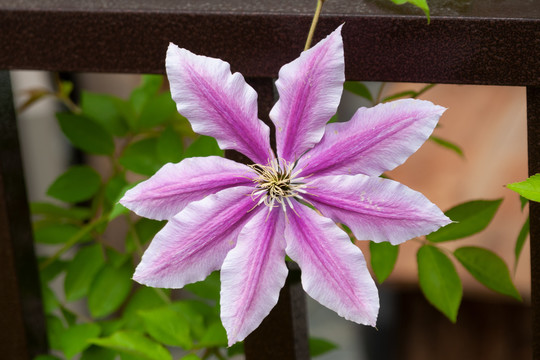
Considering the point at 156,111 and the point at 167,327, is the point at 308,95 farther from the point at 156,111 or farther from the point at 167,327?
the point at 156,111

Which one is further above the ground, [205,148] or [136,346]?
[205,148]

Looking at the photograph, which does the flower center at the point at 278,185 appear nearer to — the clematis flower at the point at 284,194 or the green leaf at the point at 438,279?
the clematis flower at the point at 284,194

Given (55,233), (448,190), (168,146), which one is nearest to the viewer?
(168,146)

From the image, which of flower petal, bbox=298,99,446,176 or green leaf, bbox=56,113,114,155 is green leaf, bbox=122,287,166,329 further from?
flower petal, bbox=298,99,446,176

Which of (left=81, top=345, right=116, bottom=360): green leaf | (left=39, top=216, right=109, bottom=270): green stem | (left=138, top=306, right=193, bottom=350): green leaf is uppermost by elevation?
(left=39, top=216, right=109, bottom=270): green stem

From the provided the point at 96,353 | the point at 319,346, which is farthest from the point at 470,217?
the point at 96,353

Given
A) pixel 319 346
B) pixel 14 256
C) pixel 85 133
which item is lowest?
pixel 319 346

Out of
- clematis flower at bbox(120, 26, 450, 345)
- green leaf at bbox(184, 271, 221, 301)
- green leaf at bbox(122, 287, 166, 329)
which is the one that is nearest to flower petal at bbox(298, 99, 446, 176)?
clematis flower at bbox(120, 26, 450, 345)
